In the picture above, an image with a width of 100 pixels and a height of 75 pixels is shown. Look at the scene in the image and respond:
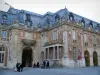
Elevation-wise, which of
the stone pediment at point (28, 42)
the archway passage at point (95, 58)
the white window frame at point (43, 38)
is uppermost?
the white window frame at point (43, 38)

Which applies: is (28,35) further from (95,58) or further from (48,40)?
(95,58)

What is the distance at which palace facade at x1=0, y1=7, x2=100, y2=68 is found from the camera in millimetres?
27016

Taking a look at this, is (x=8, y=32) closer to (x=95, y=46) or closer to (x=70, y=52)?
(x=70, y=52)

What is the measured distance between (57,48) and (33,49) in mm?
6495

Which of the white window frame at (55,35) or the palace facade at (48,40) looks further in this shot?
the white window frame at (55,35)

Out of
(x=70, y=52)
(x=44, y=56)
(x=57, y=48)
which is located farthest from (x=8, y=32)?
(x=70, y=52)

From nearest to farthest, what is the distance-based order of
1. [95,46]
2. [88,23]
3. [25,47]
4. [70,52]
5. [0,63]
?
[70,52] < [0,63] < [25,47] < [95,46] < [88,23]

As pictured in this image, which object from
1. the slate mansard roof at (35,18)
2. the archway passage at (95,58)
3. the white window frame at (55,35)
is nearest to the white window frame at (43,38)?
the slate mansard roof at (35,18)

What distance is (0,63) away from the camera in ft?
93.1

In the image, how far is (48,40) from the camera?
30.6 meters

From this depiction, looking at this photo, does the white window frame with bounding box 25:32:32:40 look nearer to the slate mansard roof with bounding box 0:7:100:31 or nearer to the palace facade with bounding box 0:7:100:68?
the palace facade with bounding box 0:7:100:68

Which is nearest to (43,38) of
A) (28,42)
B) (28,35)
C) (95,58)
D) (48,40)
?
(48,40)

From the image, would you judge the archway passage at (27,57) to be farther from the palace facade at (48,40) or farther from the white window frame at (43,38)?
the white window frame at (43,38)

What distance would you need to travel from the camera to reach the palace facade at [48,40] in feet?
88.6
